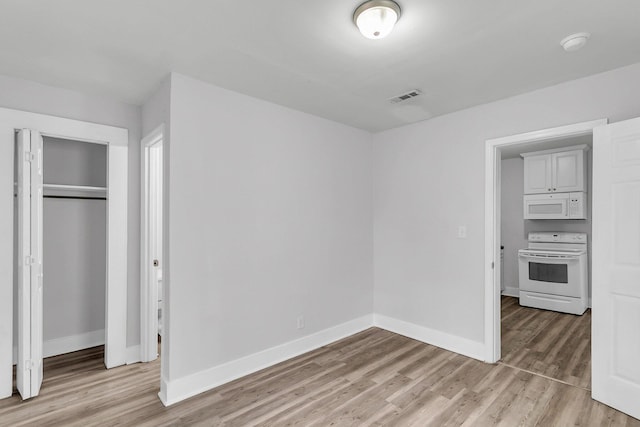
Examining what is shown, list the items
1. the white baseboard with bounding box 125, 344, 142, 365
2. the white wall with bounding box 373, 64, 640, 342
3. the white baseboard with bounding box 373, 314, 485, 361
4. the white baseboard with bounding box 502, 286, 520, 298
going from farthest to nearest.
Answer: the white baseboard with bounding box 502, 286, 520, 298, the white baseboard with bounding box 373, 314, 485, 361, the white baseboard with bounding box 125, 344, 142, 365, the white wall with bounding box 373, 64, 640, 342

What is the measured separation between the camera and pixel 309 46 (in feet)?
7.24

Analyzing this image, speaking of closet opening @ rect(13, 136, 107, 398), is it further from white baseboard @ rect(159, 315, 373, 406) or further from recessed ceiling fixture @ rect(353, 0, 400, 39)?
recessed ceiling fixture @ rect(353, 0, 400, 39)

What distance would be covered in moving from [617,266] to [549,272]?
295 centimetres

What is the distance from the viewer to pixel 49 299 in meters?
3.38

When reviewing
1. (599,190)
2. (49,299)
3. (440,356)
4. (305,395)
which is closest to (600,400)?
(440,356)

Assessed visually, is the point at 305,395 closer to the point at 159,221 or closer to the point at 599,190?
the point at 159,221

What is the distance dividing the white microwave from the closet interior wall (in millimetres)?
6115

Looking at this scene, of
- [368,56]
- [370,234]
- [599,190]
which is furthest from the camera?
[370,234]

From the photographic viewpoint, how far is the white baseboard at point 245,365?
2555mm

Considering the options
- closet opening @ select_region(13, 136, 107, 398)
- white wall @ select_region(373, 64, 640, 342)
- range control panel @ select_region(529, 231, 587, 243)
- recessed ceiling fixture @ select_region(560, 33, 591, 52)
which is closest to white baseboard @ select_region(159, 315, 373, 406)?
white wall @ select_region(373, 64, 640, 342)

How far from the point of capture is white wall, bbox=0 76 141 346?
→ 104 inches

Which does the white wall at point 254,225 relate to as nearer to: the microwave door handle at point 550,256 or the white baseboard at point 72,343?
the white baseboard at point 72,343

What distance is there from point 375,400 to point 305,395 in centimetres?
55

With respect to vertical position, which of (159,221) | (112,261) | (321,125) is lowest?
(112,261)
